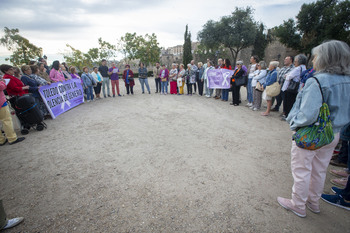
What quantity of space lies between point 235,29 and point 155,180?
29581mm

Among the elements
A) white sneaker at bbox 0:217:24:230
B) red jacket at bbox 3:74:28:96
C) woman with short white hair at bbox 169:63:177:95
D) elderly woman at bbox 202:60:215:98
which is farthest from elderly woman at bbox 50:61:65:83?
elderly woman at bbox 202:60:215:98

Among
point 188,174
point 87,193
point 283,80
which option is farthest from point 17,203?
point 283,80

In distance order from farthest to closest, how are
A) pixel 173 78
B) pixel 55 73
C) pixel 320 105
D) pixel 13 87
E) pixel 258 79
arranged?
1. pixel 173 78
2. pixel 55 73
3. pixel 258 79
4. pixel 13 87
5. pixel 320 105

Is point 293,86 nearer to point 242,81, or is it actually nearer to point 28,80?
point 242,81

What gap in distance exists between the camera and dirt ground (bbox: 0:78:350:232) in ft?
6.49

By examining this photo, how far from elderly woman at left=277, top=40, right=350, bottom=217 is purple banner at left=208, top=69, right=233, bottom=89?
263 inches

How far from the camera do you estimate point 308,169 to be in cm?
186

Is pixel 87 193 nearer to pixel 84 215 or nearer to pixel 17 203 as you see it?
pixel 84 215

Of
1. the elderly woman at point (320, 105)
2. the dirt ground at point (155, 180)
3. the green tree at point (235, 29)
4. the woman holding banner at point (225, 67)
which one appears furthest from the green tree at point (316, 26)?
the elderly woman at point (320, 105)

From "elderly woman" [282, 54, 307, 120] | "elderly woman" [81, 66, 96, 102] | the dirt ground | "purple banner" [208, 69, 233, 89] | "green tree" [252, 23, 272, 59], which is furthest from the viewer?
"green tree" [252, 23, 272, 59]

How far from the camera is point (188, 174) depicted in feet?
9.33

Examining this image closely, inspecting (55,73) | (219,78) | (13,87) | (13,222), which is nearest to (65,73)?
(55,73)

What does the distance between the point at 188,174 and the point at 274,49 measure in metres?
40.6

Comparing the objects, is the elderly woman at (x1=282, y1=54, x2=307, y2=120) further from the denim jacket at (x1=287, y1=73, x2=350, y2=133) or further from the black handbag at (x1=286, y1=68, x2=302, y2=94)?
the denim jacket at (x1=287, y1=73, x2=350, y2=133)
